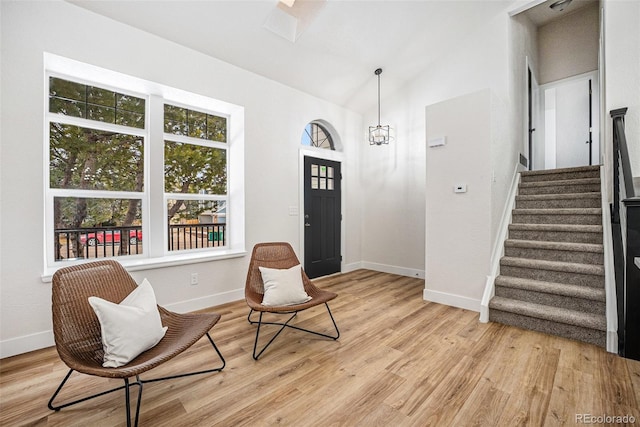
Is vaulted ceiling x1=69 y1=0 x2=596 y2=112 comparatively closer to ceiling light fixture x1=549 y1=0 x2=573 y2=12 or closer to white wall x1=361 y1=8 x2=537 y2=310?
white wall x1=361 y1=8 x2=537 y2=310

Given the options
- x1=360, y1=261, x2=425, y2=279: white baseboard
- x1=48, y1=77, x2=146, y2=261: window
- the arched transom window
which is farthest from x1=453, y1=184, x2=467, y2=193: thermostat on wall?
x1=48, y1=77, x2=146, y2=261: window

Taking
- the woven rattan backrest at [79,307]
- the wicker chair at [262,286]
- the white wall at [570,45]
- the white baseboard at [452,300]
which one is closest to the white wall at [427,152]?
the white baseboard at [452,300]

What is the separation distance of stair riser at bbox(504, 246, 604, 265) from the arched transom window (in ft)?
9.95

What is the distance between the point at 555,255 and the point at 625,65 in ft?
6.22

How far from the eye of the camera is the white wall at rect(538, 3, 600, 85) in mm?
4910

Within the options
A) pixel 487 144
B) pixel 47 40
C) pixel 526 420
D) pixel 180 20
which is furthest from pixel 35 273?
pixel 487 144

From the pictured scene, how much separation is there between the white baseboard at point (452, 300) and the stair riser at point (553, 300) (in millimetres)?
273

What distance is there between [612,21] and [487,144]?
1510 mm

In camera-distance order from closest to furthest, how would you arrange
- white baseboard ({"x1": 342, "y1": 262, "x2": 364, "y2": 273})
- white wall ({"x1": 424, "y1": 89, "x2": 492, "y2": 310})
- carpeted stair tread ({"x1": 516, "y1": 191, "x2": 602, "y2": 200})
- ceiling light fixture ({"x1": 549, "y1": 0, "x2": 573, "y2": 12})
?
white wall ({"x1": 424, "y1": 89, "x2": 492, "y2": 310})
carpeted stair tread ({"x1": 516, "y1": 191, "x2": 602, "y2": 200})
ceiling light fixture ({"x1": 549, "y1": 0, "x2": 573, "y2": 12})
white baseboard ({"x1": 342, "y1": 262, "x2": 364, "y2": 273})

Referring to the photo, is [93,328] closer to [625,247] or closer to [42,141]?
[42,141]

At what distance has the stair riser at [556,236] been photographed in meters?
3.10

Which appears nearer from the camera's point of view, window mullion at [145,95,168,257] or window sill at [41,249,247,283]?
window sill at [41,249,247,283]

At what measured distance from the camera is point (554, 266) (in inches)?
117

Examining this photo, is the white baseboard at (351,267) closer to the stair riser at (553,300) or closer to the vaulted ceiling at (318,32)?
the stair riser at (553,300)
